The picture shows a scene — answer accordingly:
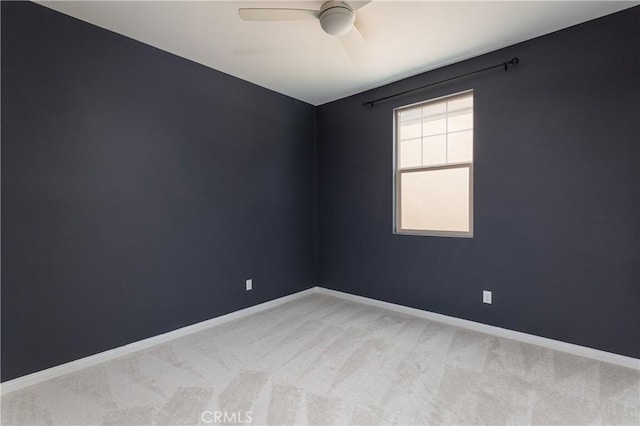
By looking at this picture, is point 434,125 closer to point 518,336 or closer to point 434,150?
point 434,150

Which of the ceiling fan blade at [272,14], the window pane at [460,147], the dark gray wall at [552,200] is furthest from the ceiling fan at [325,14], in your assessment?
the window pane at [460,147]

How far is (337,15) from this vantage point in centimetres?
207

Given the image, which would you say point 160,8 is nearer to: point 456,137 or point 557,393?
point 456,137

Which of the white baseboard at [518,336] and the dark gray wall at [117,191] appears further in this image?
the white baseboard at [518,336]

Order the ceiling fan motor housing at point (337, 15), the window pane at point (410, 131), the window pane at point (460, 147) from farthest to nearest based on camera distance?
the window pane at point (410, 131) → the window pane at point (460, 147) → the ceiling fan motor housing at point (337, 15)

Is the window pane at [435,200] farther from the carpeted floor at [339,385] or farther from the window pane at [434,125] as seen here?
the carpeted floor at [339,385]

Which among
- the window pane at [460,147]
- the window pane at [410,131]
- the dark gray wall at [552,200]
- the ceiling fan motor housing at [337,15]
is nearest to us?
the ceiling fan motor housing at [337,15]

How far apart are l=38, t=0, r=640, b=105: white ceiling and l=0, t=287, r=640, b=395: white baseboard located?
8.63 ft

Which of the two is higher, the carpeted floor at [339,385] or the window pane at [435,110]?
the window pane at [435,110]

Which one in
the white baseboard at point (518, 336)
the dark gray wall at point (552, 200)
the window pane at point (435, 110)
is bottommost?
the white baseboard at point (518, 336)

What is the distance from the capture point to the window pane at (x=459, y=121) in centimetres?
316

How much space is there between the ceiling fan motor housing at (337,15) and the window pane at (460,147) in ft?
5.66

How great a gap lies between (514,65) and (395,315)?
9.02 feet

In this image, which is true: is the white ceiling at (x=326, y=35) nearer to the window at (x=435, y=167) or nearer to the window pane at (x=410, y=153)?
the window at (x=435, y=167)
